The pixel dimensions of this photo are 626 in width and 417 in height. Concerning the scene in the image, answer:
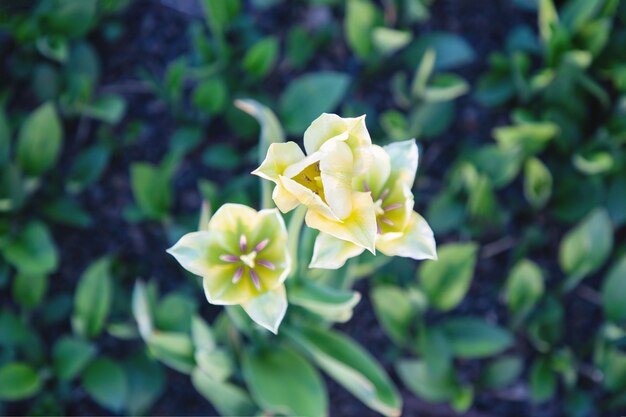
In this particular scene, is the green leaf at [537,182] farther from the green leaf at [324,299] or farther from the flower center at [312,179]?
the flower center at [312,179]

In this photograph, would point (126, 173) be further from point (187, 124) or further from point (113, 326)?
point (113, 326)

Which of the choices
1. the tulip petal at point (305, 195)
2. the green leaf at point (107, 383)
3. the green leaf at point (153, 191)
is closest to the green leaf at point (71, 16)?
the green leaf at point (153, 191)

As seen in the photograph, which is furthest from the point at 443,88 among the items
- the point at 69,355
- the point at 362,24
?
the point at 69,355

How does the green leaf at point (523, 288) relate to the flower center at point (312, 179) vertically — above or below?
below

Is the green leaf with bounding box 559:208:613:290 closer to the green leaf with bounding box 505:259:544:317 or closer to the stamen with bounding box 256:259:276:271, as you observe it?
the green leaf with bounding box 505:259:544:317

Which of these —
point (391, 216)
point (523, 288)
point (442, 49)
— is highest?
point (391, 216)

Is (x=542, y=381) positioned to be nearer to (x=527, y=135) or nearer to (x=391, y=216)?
(x=527, y=135)


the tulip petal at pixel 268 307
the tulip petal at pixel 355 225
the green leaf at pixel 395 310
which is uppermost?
the tulip petal at pixel 355 225
